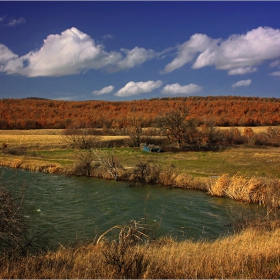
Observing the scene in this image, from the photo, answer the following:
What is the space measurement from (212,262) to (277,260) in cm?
174

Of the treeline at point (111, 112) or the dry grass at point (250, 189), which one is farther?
the treeline at point (111, 112)

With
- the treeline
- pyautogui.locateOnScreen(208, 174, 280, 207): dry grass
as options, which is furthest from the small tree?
the treeline

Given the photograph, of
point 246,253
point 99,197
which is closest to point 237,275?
point 246,253

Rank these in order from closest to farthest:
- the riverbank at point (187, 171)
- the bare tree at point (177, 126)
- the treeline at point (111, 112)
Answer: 1. the riverbank at point (187, 171)
2. the bare tree at point (177, 126)
3. the treeline at point (111, 112)

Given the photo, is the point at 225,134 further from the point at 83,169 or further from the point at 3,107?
the point at 3,107

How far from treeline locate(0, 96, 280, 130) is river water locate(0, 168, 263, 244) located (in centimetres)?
4561

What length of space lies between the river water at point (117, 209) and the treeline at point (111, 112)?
45611mm

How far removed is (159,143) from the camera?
60.2 meters

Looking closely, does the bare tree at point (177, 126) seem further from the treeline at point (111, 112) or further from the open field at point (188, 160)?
the treeline at point (111, 112)

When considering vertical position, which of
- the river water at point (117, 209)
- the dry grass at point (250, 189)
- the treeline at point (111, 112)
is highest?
the treeline at point (111, 112)

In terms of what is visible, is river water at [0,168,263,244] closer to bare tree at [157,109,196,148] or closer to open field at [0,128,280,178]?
open field at [0,128,280,178]

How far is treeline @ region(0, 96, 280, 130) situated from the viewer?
9625cm

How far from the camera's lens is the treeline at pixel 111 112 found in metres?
96.2

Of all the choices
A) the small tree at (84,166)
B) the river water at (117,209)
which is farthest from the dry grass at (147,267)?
the small tree at (84,166)
